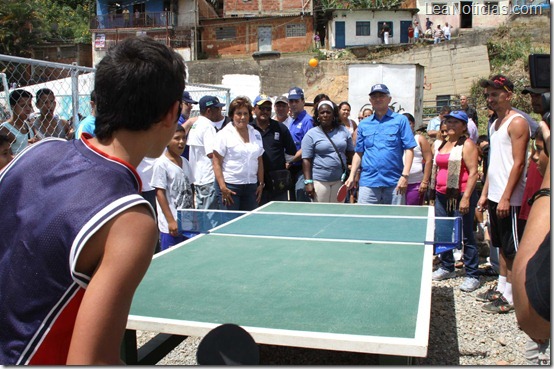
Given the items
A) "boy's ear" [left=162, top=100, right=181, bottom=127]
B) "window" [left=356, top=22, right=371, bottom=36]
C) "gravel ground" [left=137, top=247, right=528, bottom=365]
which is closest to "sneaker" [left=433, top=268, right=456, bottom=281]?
"gravel ground" [left=137, top=247, right=528, bottom=365]

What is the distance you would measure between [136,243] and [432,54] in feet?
118


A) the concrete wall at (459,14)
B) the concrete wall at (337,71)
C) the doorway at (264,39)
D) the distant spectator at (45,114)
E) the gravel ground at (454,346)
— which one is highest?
the concrete wall at (459,14)

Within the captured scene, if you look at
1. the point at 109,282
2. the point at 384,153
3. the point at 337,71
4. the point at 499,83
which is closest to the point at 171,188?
the point at 384,153

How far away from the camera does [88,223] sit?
1.30m

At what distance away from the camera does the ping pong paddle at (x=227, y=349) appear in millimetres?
1276

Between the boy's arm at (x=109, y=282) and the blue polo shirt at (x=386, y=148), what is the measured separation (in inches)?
211

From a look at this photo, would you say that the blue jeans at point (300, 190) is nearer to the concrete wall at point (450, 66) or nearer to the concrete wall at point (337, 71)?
the concrete wall at point (337, 71)

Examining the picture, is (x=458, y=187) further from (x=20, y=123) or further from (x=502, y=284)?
(x=20, y=123)

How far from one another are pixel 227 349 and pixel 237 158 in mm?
5182

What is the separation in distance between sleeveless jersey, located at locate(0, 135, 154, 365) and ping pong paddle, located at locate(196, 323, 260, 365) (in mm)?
330

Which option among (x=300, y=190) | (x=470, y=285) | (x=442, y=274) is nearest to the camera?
(x=470, y=285)

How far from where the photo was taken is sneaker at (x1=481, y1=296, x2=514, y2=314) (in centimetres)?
520

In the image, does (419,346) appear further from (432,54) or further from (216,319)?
(432,54)

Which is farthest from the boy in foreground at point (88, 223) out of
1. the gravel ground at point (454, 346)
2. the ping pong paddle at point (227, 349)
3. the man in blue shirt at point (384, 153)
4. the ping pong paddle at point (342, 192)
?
the ping pong paddle at point (342, 192)
